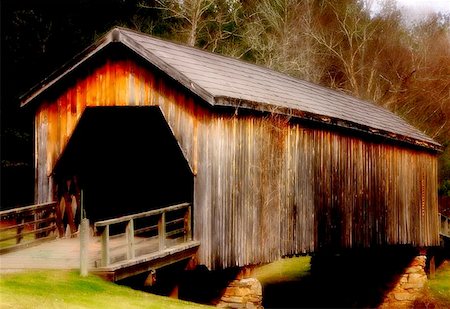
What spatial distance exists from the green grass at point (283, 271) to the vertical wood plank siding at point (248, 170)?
579 cm

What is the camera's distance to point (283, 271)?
24.4 metres

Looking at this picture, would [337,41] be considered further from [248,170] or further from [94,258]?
[94,258]

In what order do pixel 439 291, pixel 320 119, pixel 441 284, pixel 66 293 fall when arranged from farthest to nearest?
1. pixel 441 284
2. pixel 439 291
3. pixel 320 119
4. pixel 66 293

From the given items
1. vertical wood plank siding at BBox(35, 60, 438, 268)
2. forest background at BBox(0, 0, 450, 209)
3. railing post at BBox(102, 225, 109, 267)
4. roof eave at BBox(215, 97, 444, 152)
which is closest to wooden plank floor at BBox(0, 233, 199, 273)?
railing post at BBox(102, 225, 109, 267)

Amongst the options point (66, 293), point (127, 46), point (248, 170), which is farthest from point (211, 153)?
point (66, 293)

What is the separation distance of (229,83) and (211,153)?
77.3 inches

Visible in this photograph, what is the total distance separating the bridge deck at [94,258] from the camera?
32.9 feet

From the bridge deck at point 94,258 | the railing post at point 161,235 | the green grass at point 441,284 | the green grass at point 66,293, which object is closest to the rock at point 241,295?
the bridge deck at point 94,258

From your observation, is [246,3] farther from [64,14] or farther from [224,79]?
[224,79]

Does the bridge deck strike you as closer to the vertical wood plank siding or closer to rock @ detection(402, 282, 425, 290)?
the vertical wood plank siding

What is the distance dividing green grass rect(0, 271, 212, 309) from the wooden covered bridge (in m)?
1.03

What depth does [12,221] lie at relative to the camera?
25672 mm

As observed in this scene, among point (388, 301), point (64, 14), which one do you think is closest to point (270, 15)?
point (64, 14)

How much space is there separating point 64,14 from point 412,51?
24.7 metres
